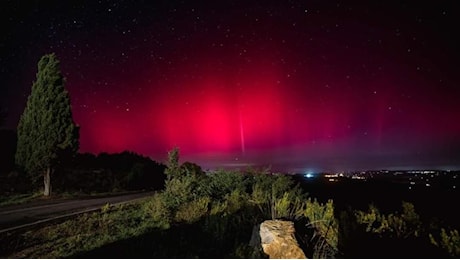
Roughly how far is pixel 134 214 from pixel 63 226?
8.43ft

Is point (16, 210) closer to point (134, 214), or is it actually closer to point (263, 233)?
point (134, 214)

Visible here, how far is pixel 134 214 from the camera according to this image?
12094 mm

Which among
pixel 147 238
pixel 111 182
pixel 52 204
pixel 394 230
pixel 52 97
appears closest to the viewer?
pixel 147 238

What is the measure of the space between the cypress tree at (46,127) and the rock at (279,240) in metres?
14.5

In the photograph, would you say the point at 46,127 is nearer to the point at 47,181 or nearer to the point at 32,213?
the point at 47,181

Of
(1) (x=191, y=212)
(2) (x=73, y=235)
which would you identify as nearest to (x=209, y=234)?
(1) (x=191, y=212)

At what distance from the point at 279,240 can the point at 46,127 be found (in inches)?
620

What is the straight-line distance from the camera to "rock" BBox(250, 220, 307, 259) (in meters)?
6.87

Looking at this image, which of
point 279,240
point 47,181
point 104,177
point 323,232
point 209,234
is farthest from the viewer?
point 104,177

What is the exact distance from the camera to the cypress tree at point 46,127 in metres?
18.4

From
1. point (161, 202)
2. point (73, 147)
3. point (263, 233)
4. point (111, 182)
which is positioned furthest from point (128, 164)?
point (263, 233)

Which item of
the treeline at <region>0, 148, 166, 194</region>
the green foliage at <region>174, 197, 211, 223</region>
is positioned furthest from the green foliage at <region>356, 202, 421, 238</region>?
the treeline at <region>0, 148, 166, 194</region>

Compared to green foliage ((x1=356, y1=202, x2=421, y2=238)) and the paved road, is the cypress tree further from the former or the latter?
green foliage ((x1=356, y1=202, x2=421, y2=238))

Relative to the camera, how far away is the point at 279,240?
710 centimetres
